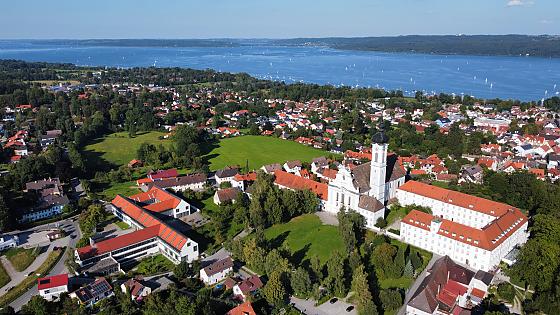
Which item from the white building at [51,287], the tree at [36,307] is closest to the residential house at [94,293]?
the white building at [51,287]

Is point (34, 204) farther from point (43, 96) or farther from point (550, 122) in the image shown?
point (550, 122)

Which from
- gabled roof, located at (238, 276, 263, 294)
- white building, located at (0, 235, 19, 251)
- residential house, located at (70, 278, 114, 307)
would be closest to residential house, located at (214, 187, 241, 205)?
gabled roof, located at (238, 276, 263, 294)

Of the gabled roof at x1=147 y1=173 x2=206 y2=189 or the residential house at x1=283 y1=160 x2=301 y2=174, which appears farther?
the residential house at x1=283 y1=160 x2=301 y2=174

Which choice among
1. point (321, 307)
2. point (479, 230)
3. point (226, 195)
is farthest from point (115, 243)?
point (479, 230)

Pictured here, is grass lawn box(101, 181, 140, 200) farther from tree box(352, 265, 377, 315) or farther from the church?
tree box(352, 265, 377, 315)

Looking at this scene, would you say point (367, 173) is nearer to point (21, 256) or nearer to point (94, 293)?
point (94, 293)

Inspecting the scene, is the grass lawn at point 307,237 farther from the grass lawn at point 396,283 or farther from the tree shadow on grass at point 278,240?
the grass lawn at point 396,283
